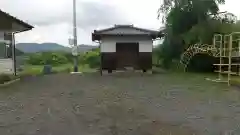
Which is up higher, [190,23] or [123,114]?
[190,23]

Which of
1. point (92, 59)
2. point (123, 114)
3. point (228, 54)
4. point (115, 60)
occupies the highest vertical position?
point (228, 54)

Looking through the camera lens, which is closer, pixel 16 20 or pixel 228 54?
pixel 228 54

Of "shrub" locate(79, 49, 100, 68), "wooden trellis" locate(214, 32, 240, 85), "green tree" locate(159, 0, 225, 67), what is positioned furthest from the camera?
"shrub" locate(79, 49, 100, 68)

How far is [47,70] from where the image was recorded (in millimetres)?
27297

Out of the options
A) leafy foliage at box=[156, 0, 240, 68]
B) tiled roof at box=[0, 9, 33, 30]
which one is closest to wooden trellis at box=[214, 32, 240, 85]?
leafy foliage at box=[156, 0, 240, 68]

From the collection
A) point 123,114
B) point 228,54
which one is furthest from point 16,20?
point 123,114

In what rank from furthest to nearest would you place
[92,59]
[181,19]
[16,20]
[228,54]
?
[92,59] → [181,19] → [16,20] → [228,54]

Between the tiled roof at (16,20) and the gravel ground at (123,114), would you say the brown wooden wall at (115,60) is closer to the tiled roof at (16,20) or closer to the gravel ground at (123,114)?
the tiled roof at (16,20)

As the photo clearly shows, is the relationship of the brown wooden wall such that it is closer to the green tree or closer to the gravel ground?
the green tree

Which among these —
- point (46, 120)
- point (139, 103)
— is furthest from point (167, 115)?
point (46, 120)

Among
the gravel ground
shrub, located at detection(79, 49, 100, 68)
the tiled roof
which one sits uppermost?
the tiled roof

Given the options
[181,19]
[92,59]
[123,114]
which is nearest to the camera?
[123,114]

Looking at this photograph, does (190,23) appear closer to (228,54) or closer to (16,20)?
(228,54)

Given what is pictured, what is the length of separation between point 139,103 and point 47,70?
18810mm
